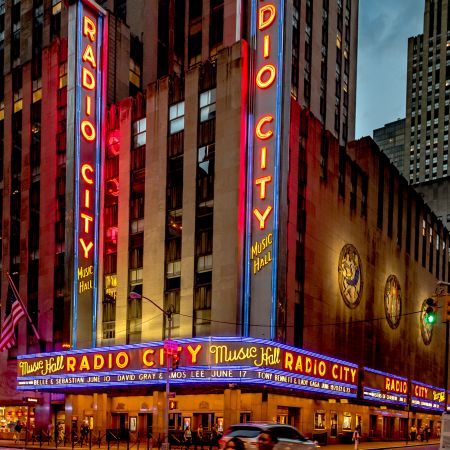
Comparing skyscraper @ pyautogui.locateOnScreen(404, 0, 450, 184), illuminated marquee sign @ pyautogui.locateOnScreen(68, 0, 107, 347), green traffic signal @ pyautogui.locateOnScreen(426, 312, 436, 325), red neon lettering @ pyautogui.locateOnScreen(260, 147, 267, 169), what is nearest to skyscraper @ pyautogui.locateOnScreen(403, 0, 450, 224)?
skyscraper @ pyautogui.locateOnScreen(404, 0, 450, 184)

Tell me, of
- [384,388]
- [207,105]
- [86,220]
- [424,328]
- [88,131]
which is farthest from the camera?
[424,328]

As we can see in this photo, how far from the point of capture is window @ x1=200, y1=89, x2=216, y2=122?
4728 cm

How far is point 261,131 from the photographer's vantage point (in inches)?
1734

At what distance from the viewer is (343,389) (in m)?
49.1

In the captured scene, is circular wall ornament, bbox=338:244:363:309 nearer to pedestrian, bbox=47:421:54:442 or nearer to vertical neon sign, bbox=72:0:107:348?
vertical neon sign, bbox=72:0:107:348

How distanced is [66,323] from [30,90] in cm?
2462

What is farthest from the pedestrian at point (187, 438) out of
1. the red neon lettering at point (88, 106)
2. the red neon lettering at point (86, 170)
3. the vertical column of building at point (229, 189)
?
the red neon lettering at point (88, 106)

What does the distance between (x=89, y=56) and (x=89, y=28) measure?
236cm

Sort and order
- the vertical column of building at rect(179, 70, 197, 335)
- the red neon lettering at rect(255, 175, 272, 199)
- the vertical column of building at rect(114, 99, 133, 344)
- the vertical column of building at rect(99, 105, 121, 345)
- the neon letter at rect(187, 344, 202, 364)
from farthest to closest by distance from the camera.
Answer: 1. the vertical column of building at rect(99, 105, 121, 345)
2. the vertical column of building at rect(114, 99, 133, 344)
3. the vertical column of building at rect(179, 70, 197, 335)
4. the red neon lettering at rect(255, 175, 272, 199)
5. the neon letter at rect(187, 344, 202, 364)

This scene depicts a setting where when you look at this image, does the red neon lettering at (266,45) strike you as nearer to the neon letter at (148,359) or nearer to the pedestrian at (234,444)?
the neon letter at (148,359)

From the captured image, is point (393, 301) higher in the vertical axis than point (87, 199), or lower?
lower

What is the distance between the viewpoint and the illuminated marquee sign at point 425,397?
66312 mm

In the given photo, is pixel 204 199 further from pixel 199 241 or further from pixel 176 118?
pixel 176 118

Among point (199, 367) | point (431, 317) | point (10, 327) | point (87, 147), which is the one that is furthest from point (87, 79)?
point (431, 317)
